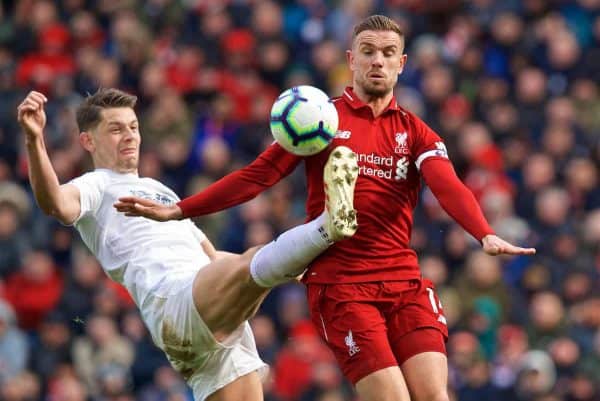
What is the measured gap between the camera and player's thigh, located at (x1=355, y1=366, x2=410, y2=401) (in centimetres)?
862

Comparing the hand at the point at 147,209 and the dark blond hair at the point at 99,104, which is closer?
the hand at the point at 147,209

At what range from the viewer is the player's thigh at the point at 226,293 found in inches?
369

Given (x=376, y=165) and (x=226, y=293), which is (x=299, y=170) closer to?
(x=226, y=293)

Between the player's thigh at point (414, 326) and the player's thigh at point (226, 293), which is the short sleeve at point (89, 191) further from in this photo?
the player's thigh at point (414, 326)

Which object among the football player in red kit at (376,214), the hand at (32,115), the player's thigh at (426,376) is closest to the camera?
the player's thigh at (426,376)

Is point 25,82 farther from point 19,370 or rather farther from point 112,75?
point 19,370

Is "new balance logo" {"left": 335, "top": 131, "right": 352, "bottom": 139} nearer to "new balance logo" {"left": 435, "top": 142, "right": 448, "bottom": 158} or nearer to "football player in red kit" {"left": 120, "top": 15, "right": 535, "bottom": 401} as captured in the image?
"football player in red kit" {"left": 120, "top": 15, "right": 535, "bottom": 401}

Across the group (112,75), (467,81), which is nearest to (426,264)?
(467,81)

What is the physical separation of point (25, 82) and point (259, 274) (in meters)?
8.47

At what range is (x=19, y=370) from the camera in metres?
14.2

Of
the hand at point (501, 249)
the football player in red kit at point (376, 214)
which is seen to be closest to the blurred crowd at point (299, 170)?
the football player in red kit at point (376, 214)

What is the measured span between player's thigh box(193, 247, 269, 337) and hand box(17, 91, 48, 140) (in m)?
1.36

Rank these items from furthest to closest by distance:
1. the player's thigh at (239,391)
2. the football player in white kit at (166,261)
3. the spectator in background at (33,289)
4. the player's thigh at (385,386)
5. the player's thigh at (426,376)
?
the spectator in background at (33,289), the player's thigh at (239,391), the football player in white kit at (166,261), the player's thigh at (426,376), the player's thigh at (385,386)

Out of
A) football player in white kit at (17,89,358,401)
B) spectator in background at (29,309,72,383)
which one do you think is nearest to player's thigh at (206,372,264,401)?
football player in white kit at (17,89,358,401)
